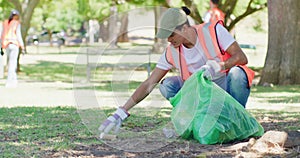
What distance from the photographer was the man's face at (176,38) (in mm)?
6104

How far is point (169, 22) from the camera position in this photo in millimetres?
6043

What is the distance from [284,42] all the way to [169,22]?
29.7 ft

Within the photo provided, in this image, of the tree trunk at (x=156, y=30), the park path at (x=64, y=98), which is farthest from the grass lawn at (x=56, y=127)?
the tree trunk at (x=156, y=30)

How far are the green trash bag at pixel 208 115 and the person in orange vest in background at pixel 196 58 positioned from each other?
0.48 ft

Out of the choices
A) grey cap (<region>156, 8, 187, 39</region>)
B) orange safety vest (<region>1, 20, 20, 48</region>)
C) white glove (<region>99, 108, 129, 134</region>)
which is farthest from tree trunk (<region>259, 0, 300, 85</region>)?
white glove (<region>99, 108, 129, 134</region>)

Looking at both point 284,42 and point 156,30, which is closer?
point 156,30

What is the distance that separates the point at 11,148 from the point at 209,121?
1775 mm

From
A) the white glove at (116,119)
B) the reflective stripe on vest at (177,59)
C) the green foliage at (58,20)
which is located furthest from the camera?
the green foliage at (58,20)

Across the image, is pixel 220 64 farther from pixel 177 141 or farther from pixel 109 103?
pixel 109 103

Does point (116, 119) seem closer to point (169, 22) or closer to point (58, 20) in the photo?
point (169, 22)

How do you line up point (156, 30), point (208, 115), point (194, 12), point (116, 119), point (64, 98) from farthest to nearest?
point (194, 12) → point (64, 98) → point (156, 30) → point (208, 115) → point (116, 119)

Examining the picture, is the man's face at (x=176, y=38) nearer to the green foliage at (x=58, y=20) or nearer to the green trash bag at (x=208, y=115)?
the green trash bag at (x=208, y=115)

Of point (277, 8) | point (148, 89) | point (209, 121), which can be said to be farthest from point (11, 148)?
point (277, 8)

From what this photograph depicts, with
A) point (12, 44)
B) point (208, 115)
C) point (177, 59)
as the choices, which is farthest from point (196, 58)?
point (12, 44)
